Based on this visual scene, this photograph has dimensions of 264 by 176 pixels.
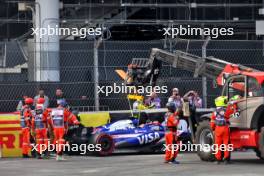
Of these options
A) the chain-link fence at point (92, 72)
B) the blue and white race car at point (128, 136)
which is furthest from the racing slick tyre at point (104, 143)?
the chain-link fence at point (92, 72)

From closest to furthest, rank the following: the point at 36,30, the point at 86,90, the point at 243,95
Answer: the point at 243,95 → the point at 86,90 → the point at 36,30

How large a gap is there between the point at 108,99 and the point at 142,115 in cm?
243

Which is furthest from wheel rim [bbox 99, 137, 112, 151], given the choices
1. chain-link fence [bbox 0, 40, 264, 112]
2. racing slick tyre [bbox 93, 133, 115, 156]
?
chain-link fence [bbox 0, 40, 264, 112]

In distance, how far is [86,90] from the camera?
2509 centimetres

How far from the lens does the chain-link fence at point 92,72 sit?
2503cm

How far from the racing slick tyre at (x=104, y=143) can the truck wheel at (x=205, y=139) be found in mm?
2914

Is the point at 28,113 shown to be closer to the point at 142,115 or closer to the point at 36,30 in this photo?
the point at 142,115

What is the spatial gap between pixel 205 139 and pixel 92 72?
656 centimetres

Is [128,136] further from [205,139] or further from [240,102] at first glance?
[240,102]

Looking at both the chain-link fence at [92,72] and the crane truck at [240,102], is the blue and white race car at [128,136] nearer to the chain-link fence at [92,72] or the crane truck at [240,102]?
the crane truck at [240,102]

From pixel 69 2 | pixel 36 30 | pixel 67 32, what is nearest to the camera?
pixel 36 30

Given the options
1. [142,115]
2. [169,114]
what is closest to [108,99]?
[142,115]

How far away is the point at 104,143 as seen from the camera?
22188 millimetres

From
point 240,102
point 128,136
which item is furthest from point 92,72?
point 240,102
